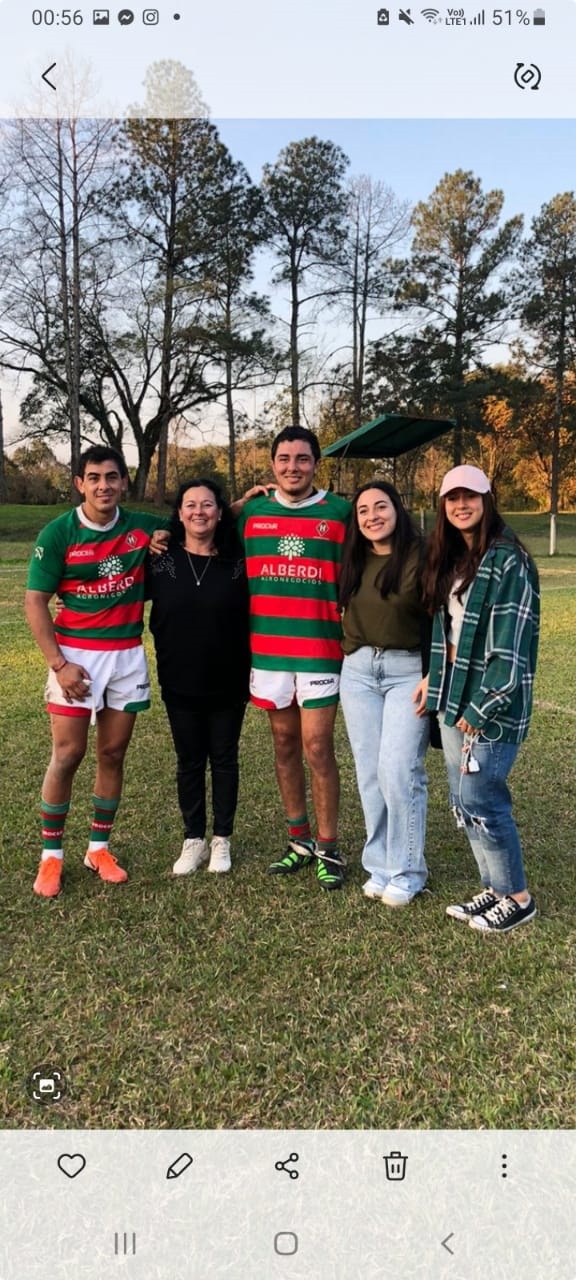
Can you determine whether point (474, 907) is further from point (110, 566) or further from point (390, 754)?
point (110, 566)

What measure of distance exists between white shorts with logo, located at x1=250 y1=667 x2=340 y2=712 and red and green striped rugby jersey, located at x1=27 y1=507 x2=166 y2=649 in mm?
529

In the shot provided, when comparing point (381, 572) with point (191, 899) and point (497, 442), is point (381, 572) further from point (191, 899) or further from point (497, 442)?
point (497, 442)

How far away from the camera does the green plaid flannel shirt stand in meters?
2.60

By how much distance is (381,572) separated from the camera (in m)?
2.99

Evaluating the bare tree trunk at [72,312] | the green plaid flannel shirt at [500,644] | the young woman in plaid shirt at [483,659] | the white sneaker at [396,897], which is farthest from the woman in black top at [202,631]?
the bare tree trunk at [72,312]

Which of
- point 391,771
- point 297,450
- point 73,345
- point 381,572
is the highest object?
point 73,345

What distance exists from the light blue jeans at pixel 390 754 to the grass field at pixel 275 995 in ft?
0.55
